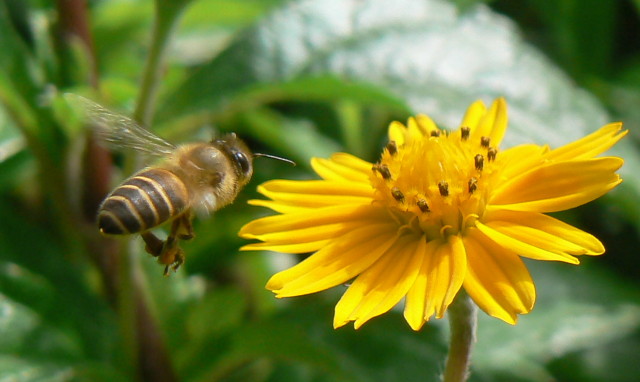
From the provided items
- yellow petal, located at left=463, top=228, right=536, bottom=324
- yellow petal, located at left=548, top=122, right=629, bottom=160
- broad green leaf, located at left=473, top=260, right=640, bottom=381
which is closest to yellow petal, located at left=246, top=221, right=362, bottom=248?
yellow petal, located at left=463, top=228, right=536, bottom=324

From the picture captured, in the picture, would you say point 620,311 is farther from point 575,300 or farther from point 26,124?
point 26,124

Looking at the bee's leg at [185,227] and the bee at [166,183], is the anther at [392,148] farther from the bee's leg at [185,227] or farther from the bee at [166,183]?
the bee's leg at [185,227]

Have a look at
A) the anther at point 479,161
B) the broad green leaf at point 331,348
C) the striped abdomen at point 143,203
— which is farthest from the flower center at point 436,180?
the broad green leaf at point 331,348

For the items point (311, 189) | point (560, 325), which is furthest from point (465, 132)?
point (560, 325)

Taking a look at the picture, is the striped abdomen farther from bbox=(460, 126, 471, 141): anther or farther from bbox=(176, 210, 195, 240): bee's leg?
bbox=(460, 126, 471, 141): anther

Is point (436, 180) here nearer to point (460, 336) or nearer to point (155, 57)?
point (460, 336)

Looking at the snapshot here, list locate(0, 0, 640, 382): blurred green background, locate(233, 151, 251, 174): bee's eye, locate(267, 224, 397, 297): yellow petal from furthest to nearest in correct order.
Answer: locate(0, 0, 640, 382): blurred green background, locate(233, 151, 251, 174): bee's eye, locate(267, 224, 397, 297): yellow petal

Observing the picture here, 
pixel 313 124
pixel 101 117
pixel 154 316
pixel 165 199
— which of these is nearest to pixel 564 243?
pixel 165 199
